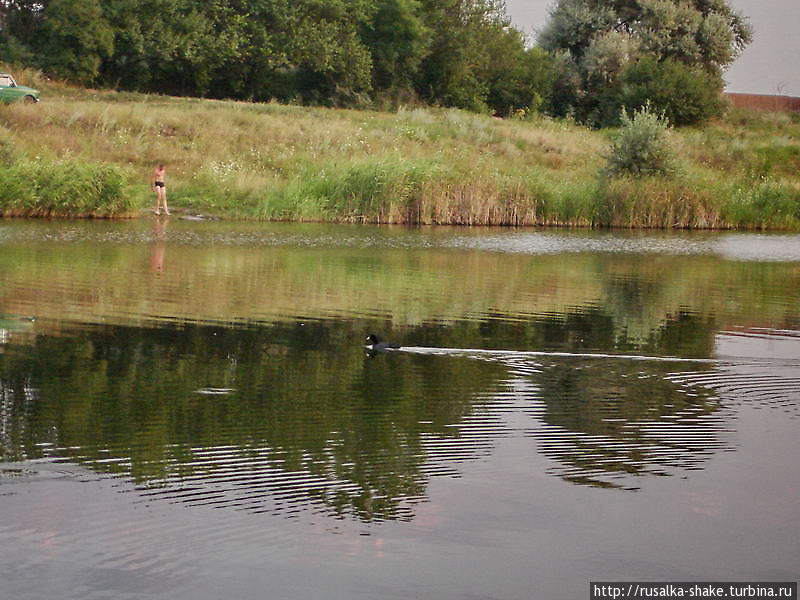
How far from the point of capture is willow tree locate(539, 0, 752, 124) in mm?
67688

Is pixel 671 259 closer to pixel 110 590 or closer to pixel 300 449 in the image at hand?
pixel 300 449

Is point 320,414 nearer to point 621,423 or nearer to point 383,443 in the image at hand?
point 383,443

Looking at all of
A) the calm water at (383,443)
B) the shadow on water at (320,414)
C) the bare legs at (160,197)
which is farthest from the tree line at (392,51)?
the shadow on water at (320,414)

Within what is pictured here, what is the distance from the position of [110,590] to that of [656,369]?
765 cm

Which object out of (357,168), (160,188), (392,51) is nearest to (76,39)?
(392,51)

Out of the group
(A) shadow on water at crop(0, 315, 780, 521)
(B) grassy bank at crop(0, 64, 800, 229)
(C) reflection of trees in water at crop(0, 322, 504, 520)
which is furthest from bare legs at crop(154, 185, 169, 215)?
(C) reflection of trees in water at crop(0, 322, 504, 520)

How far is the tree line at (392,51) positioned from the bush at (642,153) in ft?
84.5

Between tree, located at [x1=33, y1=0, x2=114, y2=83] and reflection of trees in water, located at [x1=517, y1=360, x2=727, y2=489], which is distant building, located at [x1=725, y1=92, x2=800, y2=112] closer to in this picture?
tree, located at [x1=33, y1=0, x2=114, y2=83]

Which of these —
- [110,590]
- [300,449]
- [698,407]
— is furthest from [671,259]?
[110,590]

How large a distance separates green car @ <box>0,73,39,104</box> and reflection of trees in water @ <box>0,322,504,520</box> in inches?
1499

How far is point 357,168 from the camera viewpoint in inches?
1487

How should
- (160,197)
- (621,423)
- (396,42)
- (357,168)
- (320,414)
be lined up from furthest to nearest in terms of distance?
(396,42) → (357,168) → (160,197) → (621,423) → (320,414)

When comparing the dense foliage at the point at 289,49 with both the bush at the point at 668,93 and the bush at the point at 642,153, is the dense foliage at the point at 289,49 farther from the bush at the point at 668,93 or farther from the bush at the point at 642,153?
the bush at the point at 642,153

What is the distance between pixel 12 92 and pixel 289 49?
2122cm
